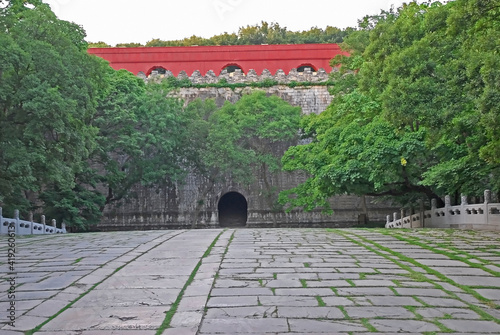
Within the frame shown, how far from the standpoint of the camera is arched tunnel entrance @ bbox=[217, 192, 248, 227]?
28062mm

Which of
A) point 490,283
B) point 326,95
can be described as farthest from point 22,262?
point 326,95

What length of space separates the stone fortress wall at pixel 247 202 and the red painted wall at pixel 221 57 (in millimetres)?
1448

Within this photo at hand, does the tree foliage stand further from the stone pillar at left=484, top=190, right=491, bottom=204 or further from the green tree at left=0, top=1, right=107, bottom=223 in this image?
the green tree at left=0, top=1, right=107, bottom=223

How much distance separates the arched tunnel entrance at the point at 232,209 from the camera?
28062 millimetres

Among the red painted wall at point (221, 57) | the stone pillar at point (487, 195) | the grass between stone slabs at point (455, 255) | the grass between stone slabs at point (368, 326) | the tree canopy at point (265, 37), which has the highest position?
the tree canopy at point (265, 37)

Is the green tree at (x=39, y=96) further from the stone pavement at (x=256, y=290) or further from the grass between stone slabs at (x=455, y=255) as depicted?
the grass between stone slabs at (x=455, y=255)

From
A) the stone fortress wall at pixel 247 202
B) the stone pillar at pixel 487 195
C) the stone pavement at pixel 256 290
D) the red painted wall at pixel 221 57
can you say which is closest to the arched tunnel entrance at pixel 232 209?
the stone fortress wall at pixel 247 202

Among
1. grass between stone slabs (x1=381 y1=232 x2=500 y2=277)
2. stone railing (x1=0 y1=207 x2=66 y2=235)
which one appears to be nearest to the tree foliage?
grass between stone slabs (x1=381 y1=232 x2=500 y2=277)

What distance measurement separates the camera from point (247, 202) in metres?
26.0

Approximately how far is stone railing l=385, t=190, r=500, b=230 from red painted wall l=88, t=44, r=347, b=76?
13.2 m

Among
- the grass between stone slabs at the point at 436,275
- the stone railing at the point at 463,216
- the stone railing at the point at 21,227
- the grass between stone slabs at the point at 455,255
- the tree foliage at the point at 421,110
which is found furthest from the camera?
the stone railing at the point at 21,227

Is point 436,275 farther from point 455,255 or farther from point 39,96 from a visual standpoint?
point 39,96

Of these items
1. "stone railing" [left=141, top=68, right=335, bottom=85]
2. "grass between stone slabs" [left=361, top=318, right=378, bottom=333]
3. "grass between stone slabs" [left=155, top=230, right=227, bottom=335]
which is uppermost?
"stone railing" [left=141, top=68, right=335, bottom=85]

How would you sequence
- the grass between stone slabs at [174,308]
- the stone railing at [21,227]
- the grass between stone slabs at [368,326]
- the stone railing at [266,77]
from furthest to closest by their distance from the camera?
the stone railing at [266,77], the stone railing at [21,227], the grass between stone slabs at [174,308], the grass between stone slabs at [368,326]
